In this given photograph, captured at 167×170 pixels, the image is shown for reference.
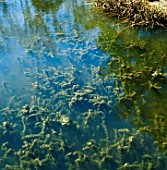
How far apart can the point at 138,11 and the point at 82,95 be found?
447 cm

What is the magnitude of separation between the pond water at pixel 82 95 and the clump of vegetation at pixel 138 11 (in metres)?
0.34

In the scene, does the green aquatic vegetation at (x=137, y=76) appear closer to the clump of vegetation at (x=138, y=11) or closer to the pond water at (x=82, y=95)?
the pond water at (x=82, y=95)

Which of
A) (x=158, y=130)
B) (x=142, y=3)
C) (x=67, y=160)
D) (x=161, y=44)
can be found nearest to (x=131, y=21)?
(x=142, y=3)

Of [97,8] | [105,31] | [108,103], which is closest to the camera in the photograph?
[108,103]

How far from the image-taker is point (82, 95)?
25.1 ft

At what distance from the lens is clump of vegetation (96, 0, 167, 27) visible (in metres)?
10.3

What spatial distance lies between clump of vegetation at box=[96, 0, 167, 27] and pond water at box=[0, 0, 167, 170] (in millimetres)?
336

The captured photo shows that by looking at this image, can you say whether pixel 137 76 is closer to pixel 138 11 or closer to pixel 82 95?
pixel 82 95

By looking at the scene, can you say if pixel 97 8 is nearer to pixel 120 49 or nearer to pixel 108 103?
pixel 120 49

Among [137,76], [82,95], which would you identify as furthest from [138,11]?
[82,95]

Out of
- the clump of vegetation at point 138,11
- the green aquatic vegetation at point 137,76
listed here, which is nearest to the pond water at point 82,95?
the green aquatic vegetation at point 137,76

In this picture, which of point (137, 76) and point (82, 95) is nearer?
point (82, 95)

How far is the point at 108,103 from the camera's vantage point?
7344mm

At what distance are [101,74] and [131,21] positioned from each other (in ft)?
10.4
